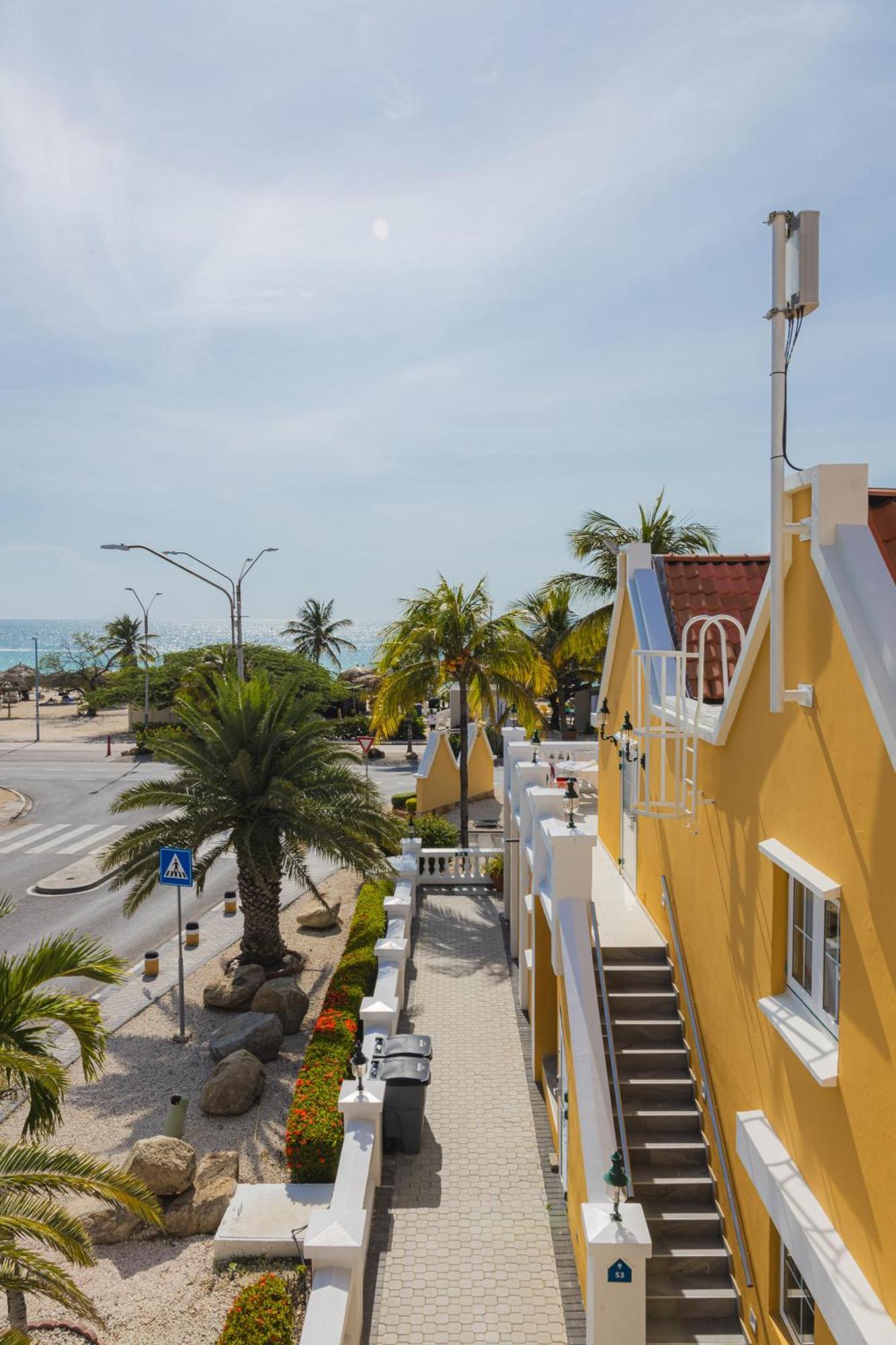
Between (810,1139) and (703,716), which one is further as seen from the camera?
(703,716)

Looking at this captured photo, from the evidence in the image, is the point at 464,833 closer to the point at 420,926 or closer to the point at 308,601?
the point at 420,926

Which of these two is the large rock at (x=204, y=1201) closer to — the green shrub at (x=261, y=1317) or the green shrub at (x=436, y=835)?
the green shrub at (x=261, y=1317)

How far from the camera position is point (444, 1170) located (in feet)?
35.1

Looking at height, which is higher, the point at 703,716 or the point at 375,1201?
the point at 703,716

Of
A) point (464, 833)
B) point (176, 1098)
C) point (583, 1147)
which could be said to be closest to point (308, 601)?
point (464, 833)

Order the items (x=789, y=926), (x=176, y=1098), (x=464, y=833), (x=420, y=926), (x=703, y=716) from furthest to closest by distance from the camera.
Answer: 1. (x=464, y=833)
2. (x=420, y=926)
3. (x=176, y=1098)
4. (x=703, y=716)
5. (x=789, y=926)

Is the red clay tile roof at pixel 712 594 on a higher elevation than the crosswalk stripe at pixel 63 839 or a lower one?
higher

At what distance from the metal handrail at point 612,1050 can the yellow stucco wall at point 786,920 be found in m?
0.94

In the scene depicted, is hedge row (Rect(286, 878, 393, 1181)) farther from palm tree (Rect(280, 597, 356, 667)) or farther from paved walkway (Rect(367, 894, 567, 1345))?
palm tree (Rect(280, 597, 356, 667))

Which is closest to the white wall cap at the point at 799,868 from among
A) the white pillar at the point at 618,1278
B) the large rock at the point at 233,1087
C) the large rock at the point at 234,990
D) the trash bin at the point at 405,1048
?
the white pillar at the point at 618,1278

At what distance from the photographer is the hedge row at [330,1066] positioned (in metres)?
10.4

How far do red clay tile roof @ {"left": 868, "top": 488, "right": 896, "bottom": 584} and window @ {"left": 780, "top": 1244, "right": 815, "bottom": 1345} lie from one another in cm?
491

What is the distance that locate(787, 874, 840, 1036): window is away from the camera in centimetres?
584

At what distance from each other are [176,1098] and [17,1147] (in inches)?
198
